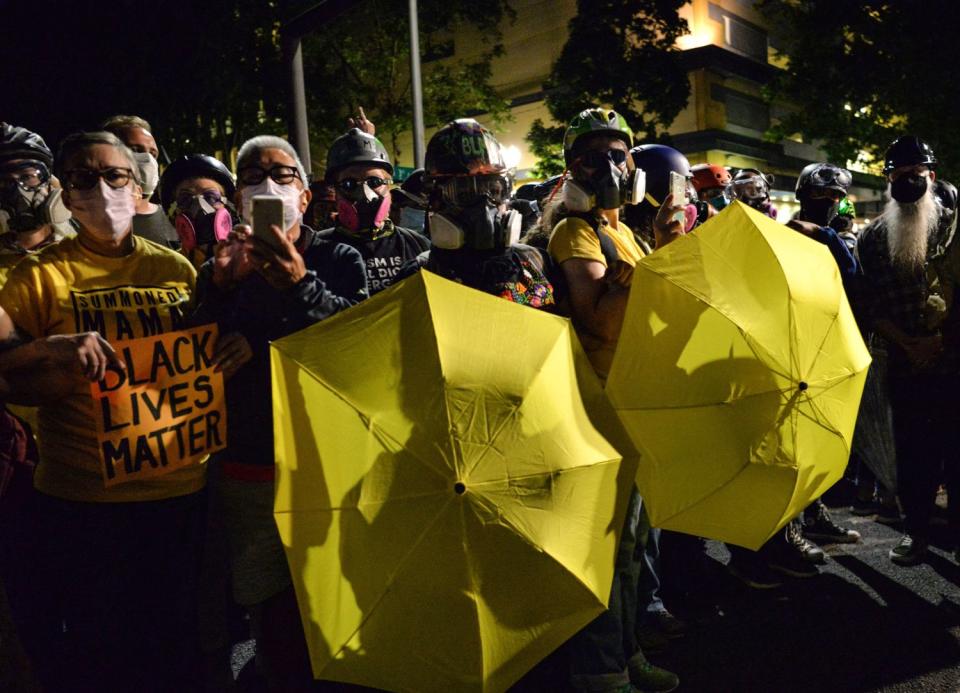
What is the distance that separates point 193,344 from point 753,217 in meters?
1.92

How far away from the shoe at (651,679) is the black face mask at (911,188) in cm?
338

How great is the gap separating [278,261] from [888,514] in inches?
201

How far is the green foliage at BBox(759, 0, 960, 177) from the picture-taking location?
1470 centimetres

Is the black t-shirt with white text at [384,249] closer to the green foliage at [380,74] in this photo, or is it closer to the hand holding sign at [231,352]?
the hand holding sign at [231,352]

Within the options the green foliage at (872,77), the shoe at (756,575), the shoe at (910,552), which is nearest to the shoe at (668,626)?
the shoe at (756,575)

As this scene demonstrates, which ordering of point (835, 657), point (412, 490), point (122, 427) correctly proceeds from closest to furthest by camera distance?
point (412, 490)
point (122, 427)
point (835, 657)

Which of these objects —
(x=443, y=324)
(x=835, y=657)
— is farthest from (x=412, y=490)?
(x=835, y=657)

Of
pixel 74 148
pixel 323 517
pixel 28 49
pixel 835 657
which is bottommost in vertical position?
pixel 835 657

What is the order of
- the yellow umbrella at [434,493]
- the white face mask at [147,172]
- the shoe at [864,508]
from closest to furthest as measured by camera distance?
the yellow umbrella at [434,493], the white face mask at [147,172], the shoe at [864,508]

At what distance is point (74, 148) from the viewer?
247 cm

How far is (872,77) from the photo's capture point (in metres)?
17.1

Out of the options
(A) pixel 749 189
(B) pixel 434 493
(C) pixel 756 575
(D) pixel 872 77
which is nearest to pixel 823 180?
(A) pixel 749 189

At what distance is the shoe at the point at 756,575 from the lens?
14.2 ft

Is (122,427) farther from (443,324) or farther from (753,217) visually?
(753,217)
